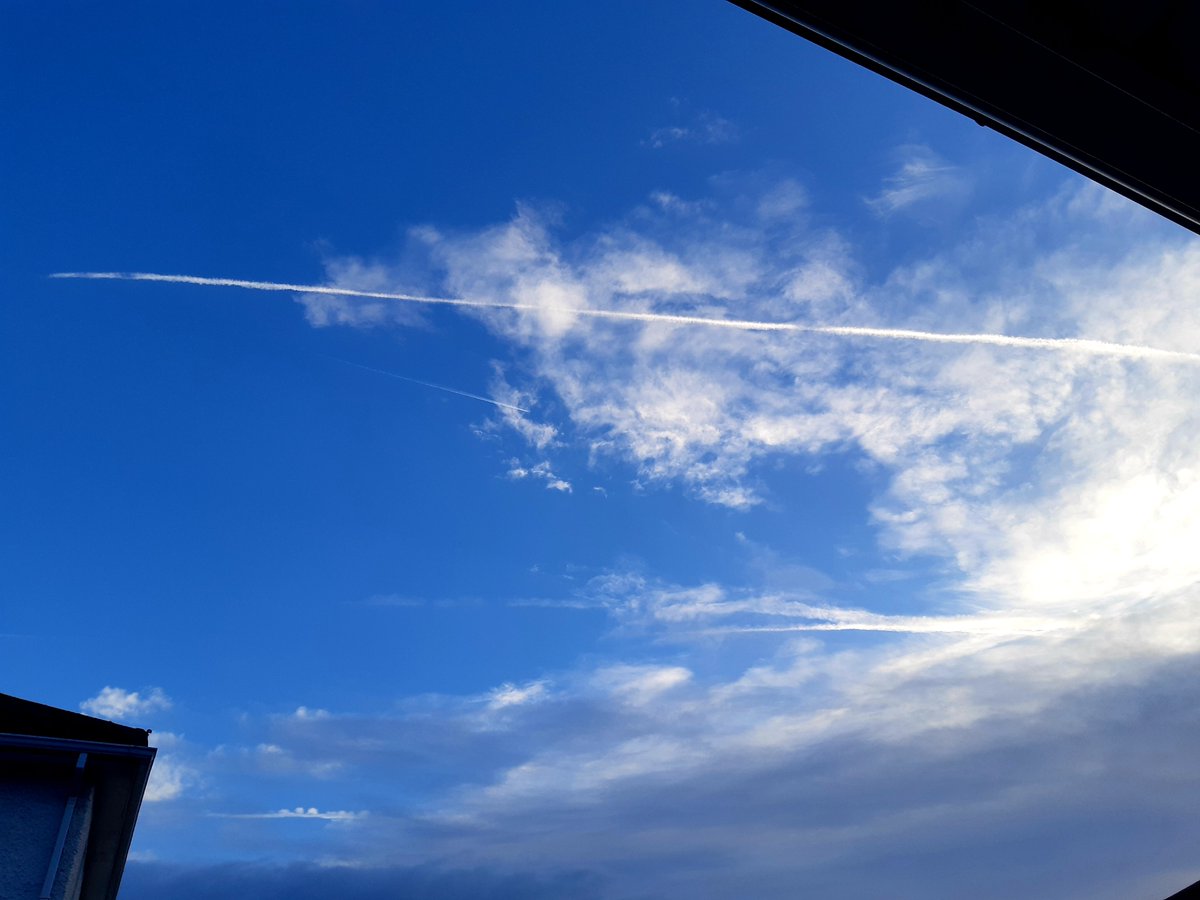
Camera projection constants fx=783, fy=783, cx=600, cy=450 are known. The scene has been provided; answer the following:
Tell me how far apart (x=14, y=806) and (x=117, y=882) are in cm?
381

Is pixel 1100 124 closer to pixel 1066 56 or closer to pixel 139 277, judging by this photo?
pixel 1066 56

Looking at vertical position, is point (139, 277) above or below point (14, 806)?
above

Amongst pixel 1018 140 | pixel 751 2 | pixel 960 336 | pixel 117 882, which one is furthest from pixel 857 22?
pixel 960 336

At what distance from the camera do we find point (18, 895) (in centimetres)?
922

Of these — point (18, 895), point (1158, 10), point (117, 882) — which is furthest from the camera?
point (117, 882)

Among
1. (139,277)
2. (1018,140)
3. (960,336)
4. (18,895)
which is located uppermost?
(139,277)

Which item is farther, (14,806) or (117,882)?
(117,882)

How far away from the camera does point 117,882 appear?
12508mm

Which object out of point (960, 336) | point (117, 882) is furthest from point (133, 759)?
point (960, 336)

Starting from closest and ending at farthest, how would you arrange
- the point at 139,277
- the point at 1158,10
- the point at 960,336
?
the point at 1158,10 → the point at 960,336 → the point at 139,277

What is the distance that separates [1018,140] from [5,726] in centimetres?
1305

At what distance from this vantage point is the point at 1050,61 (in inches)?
222

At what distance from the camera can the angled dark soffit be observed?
5.41 metres

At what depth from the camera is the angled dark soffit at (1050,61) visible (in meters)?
5.41
